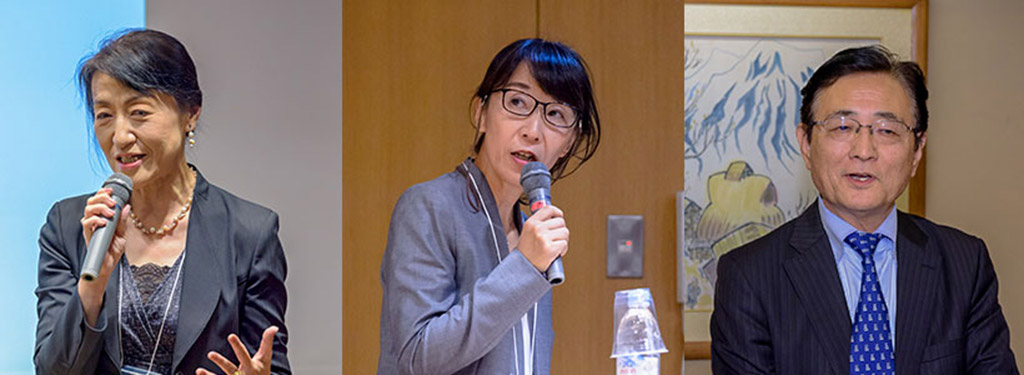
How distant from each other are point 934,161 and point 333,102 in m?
2.22

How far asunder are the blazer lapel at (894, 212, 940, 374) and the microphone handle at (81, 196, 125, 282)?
1.71 meters

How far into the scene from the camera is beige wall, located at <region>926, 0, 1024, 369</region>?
11.4 feet

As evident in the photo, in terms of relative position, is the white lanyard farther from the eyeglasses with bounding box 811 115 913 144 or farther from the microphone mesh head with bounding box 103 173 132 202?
the eyeglasses with bounding box 811 115 913 144

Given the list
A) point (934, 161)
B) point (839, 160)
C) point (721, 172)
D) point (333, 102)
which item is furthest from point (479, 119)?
point (934, 161)

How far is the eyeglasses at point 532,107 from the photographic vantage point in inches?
74.2

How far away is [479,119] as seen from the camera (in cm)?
197

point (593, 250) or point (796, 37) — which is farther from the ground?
point (796, 37)

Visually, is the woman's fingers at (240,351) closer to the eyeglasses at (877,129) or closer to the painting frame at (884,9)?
the eyeglasses at (877,129)

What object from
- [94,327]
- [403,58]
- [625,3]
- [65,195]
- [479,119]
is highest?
[625,3]

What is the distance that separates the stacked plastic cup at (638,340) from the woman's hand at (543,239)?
741 mm

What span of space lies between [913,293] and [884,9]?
1531 mm

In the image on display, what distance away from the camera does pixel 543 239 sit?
1.62 meters

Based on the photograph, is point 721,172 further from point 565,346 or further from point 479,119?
point 479,119

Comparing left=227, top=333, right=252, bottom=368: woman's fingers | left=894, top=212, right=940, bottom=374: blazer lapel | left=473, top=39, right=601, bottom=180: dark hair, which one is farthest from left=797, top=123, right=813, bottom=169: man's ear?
left=227, top=333, right=252, bottom=368: woman's fingers
